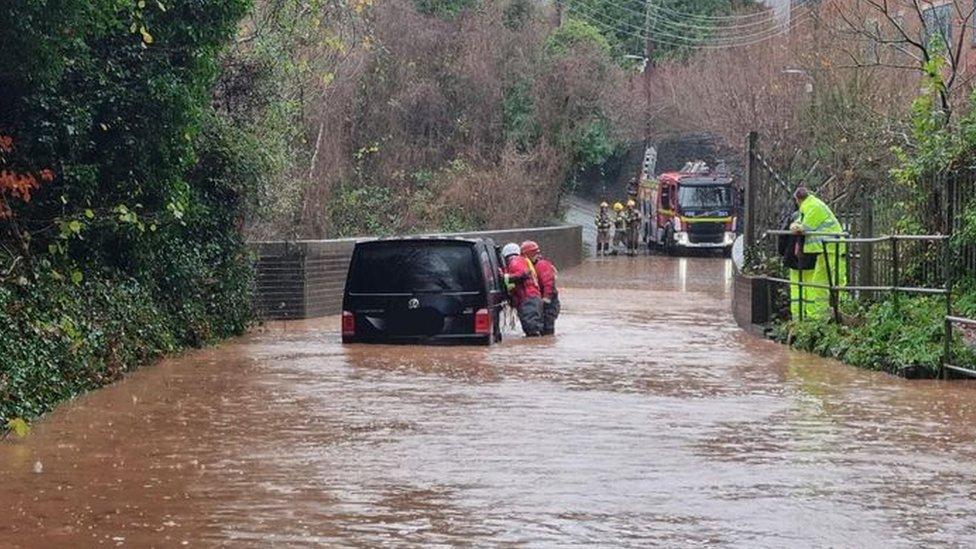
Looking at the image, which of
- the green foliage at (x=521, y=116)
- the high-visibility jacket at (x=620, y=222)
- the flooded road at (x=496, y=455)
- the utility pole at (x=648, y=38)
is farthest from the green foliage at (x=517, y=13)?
the flooded road at (x=496, y=455)

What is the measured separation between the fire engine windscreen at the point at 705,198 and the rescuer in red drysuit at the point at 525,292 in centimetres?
3590

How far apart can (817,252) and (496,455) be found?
1125 centimetres

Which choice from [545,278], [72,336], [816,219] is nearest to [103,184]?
[72,336]

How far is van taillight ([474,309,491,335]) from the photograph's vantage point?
874 inches

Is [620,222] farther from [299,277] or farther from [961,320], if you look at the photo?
[961,320]

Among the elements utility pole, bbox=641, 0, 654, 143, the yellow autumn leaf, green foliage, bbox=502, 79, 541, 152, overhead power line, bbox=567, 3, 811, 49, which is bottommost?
the yellow autumn leaf

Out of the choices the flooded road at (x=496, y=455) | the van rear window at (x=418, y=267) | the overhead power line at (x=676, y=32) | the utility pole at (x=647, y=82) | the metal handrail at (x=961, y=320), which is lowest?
the flooded road at (x=496, y=455)

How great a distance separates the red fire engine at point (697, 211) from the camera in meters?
60.7

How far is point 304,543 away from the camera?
30.6 ft

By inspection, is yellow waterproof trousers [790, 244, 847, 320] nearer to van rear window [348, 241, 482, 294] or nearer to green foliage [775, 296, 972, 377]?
green foliage [775, 296, 972, 377]

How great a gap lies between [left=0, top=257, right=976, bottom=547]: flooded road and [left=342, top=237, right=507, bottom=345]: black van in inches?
33.2

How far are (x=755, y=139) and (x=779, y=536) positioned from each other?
807 inches

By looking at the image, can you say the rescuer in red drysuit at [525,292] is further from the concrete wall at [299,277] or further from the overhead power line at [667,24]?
the overhead power line at [667,24]

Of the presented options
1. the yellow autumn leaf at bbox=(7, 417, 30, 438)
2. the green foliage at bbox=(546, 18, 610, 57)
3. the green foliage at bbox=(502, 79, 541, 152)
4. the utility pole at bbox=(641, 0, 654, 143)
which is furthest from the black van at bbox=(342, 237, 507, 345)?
the utility pole at bbox=(641, 0, 654, 143)
